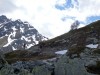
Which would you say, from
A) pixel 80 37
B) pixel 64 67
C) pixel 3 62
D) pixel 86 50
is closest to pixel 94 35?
pixel 80 37

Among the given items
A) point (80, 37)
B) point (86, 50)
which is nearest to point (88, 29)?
point (80, 37)

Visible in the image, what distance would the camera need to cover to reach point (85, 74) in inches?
1506

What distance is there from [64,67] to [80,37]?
86.9 m

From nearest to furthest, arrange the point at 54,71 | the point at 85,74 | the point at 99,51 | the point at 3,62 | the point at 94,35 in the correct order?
the point at 85,74, the point at 54,71, the point at 3,62, the point at 99,51, the point at 94,35

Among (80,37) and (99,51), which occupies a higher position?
(80,37)

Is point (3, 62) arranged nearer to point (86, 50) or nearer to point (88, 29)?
point (86, 50)

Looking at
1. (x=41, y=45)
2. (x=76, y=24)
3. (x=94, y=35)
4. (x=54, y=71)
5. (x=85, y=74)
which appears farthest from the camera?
(x=76, y=24)

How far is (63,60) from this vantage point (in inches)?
1686

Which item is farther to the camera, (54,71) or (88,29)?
(88,29)

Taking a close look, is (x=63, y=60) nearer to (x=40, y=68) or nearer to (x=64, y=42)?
(x=40, y=68)

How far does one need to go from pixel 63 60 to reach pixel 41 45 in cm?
9164

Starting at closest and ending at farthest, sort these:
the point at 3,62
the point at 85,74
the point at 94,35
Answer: the point at 85,74 < the point at 3,62 < the point at 94,35

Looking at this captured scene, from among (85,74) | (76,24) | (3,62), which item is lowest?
(85,74)

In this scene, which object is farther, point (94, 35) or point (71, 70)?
point (94, 35)
